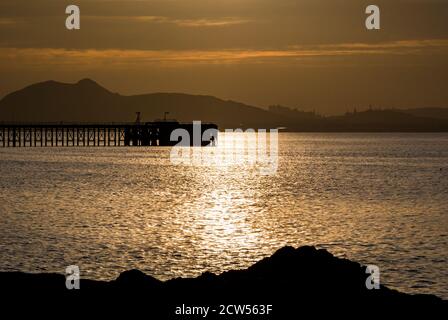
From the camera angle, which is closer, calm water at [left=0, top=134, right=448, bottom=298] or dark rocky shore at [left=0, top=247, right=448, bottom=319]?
dark rocky shore at [left=0, top=247, right=448, bottom=319]

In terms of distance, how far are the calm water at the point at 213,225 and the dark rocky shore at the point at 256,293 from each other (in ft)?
27.0

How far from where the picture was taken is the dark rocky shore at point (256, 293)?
2238cm

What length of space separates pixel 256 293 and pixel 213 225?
27188mm

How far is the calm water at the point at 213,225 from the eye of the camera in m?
36.2

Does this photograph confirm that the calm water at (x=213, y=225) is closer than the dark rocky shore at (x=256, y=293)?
No

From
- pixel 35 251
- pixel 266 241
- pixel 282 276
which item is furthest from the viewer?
pixel 266 241

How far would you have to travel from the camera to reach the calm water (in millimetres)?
36188

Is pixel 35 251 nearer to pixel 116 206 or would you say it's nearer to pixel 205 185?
pixel 116 206

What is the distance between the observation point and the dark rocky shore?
22.4m

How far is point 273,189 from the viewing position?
3378 inches

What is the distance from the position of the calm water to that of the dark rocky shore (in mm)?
8224

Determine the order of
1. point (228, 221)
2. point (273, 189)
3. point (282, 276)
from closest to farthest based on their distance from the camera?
point (282, 276), point (228, 221), point (273, 189)

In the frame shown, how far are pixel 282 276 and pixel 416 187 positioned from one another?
67769 millimetres
